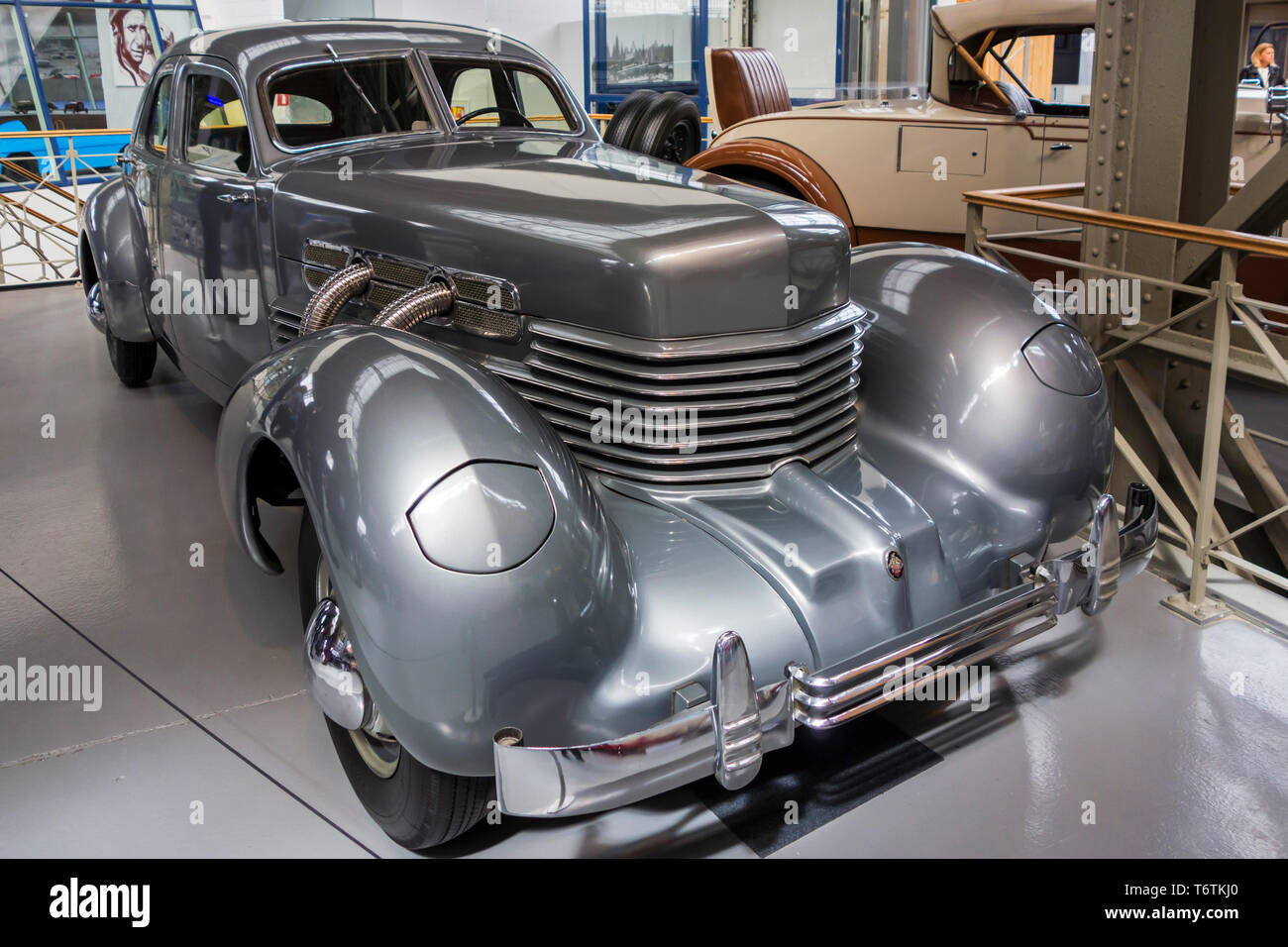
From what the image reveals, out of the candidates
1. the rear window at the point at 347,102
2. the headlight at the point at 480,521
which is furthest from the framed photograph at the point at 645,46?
the headlight at the point at 480,521

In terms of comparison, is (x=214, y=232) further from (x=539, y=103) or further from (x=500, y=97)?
(x=539, y=103)

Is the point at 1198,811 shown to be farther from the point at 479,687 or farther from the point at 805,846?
the point at 479,687

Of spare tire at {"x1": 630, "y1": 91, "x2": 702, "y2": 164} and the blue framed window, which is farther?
the blue framed window

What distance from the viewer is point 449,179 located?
277 cm

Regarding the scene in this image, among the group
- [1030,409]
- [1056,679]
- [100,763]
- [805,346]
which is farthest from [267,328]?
[1056,679]

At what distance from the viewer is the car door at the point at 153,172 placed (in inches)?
160

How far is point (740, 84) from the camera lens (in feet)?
23.9

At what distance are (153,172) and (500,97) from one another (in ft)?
4.88

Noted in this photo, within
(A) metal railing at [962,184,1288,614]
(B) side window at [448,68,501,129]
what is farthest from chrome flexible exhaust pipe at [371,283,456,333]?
(A) metal railing at [962,184,1288,614]

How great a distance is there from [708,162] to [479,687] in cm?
530

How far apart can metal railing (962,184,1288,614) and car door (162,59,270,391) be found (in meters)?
2.58

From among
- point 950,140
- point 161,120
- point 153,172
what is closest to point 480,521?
point 153,172

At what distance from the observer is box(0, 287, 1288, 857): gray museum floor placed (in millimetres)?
2215

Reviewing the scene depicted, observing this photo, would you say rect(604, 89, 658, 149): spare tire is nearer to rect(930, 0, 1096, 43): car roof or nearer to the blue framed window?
rect(930, 0, 1096, 43): car roof
